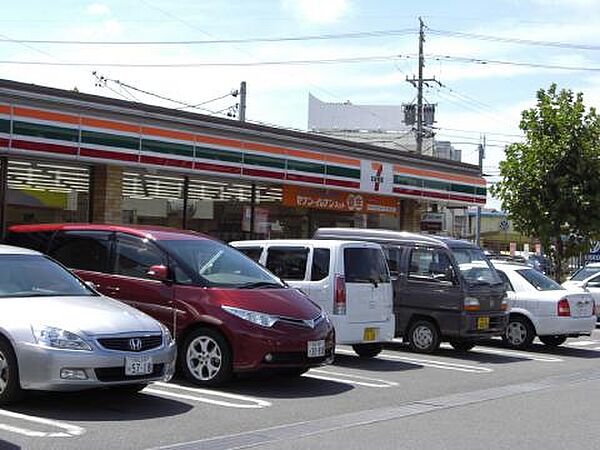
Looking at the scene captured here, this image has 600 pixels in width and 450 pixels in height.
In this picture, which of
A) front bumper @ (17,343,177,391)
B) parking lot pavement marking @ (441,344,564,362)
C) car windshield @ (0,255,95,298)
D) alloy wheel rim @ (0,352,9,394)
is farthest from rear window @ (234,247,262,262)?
alloy wheel rim @ (0,352,9,394)

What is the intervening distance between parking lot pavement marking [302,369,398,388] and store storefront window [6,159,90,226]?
334 inches

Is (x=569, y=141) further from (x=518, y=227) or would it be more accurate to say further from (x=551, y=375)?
(x=551, y=375)

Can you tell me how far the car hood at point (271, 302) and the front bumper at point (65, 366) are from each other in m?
2.06

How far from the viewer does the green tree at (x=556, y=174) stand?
2691 cm

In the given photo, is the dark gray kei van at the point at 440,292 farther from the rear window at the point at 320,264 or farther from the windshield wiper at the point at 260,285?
the windshield wiper at the point at 260,285

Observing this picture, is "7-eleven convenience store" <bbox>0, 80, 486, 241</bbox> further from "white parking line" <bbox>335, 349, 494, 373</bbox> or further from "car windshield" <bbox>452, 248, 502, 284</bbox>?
"car windshield" <bbox>452, 248, 502, 284</bbox>

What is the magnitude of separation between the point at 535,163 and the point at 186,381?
18.8 metres

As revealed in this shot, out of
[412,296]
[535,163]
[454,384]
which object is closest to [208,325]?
[454,384]

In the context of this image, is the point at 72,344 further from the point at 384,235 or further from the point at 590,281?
the point at 590,281

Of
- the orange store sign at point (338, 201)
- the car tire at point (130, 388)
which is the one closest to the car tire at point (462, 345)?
the car tire at point (130, 388)

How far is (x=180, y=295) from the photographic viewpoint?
10711mm

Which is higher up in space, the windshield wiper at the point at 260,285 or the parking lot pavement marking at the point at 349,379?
the windshield wiper at the point at 260,285

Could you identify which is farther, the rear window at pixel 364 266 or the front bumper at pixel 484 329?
the front bumper at pixel 484 329

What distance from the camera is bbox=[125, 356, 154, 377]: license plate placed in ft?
28.4
